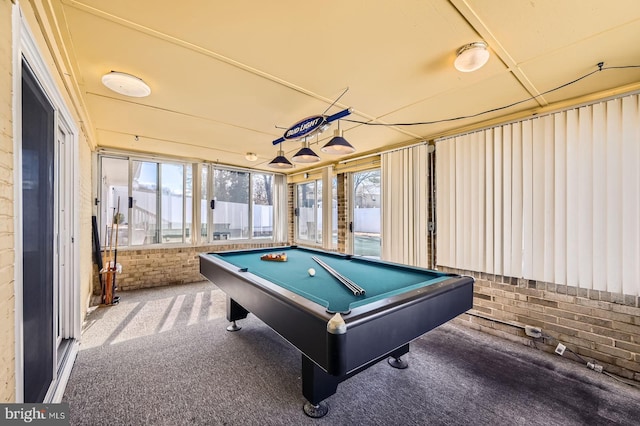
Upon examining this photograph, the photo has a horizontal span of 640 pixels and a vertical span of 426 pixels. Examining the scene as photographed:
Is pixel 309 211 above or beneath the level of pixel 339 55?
beneath

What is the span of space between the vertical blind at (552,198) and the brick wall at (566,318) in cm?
13

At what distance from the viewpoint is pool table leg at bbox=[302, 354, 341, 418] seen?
1.70 metres

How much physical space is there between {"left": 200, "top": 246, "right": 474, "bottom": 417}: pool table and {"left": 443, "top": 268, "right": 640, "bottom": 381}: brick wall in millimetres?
1225

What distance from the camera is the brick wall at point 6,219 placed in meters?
1.00

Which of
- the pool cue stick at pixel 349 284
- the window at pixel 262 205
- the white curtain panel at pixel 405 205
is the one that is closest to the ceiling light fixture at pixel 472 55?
the pool cue stick at pixel 349 284

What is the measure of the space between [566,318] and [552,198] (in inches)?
45.5

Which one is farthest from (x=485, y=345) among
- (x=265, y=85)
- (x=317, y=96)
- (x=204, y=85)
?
(x=204, y=85)

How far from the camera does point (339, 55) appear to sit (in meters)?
1.74

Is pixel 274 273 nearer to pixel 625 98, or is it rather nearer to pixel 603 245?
pixel 603 245

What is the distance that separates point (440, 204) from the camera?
3.33m

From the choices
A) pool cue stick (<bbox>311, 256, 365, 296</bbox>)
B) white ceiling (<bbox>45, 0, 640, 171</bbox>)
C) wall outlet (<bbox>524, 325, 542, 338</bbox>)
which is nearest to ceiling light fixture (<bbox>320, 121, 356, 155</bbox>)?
white ceiling (<bbox>45, 0, 640, 171</bbox>)

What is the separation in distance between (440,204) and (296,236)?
12.3ft

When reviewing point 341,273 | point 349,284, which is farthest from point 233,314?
point 349,284

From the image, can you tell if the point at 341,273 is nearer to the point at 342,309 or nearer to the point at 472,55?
the point at 342,309
